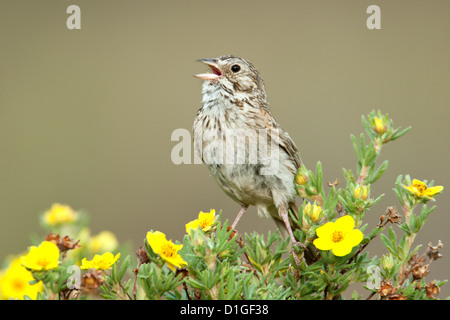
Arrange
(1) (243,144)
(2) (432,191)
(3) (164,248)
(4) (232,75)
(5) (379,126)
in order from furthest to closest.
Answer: (4) (232,75) < (1) (243,144) < (5) (379,126) < (2) (432,191) < (3) (164,248)

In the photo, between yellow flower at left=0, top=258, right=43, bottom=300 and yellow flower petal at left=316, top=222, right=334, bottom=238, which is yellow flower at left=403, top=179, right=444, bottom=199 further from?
yellow flower at left=0, top=258, right=43, bottom=300

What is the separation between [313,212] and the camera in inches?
65.7

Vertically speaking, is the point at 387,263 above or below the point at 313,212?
below

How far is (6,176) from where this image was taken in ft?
22.2

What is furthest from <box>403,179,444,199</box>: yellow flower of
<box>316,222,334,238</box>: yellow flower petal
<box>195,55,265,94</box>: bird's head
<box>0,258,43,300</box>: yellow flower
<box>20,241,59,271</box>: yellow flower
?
<box>195,55,265,94</box>: bird's head

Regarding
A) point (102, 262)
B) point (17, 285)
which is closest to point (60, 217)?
point (17, 285)

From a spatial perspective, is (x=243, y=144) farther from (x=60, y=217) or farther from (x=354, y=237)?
(x=354, y=237)

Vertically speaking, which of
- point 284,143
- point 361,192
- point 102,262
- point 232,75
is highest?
point 232,75

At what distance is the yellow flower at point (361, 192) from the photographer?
165 centimetres

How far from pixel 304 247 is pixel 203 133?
137 centimetres

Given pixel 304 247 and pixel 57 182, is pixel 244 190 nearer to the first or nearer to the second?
pixel 304 247

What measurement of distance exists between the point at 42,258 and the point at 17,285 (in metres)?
0.35

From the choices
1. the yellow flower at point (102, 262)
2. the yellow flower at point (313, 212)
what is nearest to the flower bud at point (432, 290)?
the yellow flower at point (313, 212)
